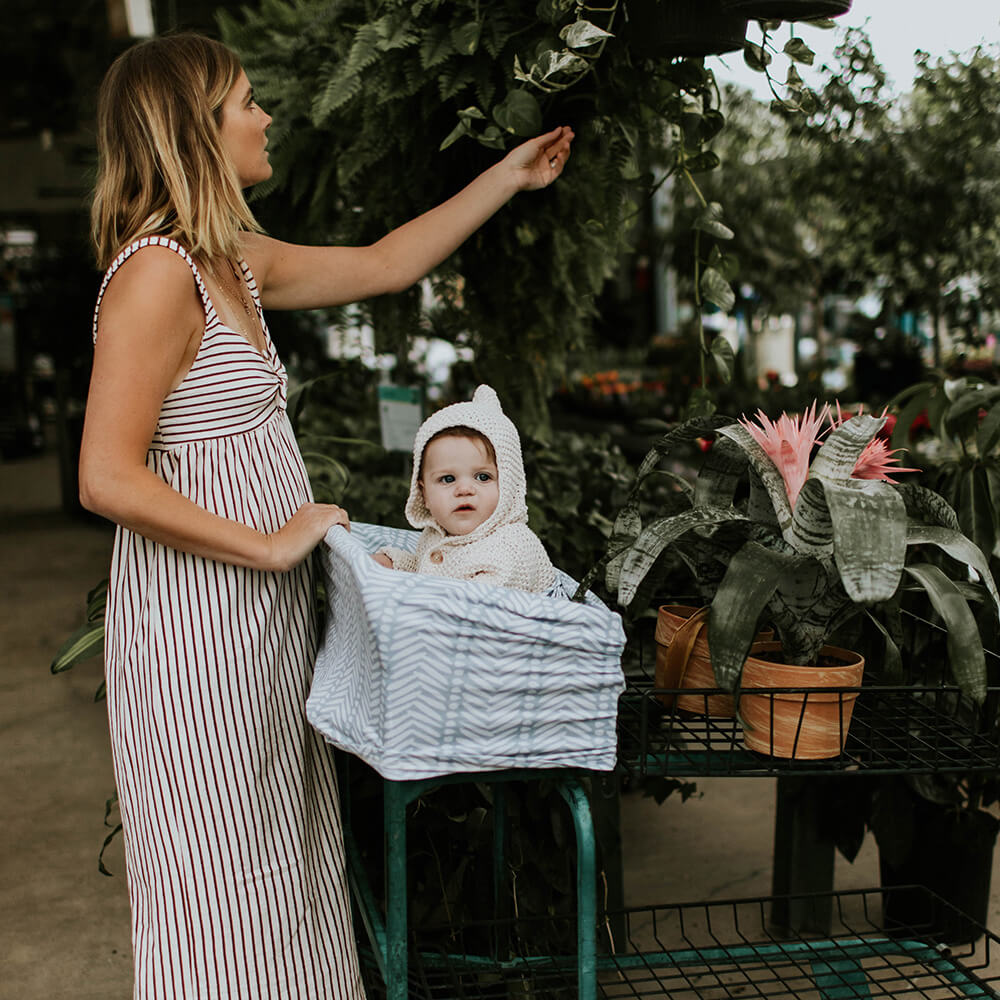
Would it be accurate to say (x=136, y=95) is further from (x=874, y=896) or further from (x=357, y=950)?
(x=874, y=896)

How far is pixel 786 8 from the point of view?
5.13ft

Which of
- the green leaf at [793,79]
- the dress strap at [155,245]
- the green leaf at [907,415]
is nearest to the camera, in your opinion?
the dress strap at [155,245]

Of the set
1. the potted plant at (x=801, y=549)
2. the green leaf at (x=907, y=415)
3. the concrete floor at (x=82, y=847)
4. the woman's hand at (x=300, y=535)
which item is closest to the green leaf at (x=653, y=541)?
the potted plant at (x=801, y=549)

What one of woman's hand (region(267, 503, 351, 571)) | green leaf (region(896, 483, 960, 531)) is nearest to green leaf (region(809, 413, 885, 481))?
green leaf (region(896, 483, 960, 531))

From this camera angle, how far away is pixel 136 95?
1.44 meters

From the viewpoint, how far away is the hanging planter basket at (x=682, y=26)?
1620 mm

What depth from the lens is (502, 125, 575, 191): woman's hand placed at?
181 centimetres

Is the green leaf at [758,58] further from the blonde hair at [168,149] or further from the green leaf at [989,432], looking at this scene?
the blonde hair at [168,149]

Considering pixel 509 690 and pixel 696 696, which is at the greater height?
→ pixel 509 690

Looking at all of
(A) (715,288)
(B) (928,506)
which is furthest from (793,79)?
(B) (928,506)

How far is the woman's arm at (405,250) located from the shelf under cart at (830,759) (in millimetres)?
795

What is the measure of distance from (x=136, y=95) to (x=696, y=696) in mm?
1059

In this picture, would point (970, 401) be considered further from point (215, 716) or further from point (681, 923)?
point (215, 716)

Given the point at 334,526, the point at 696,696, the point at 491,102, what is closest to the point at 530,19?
the point at 491,102
